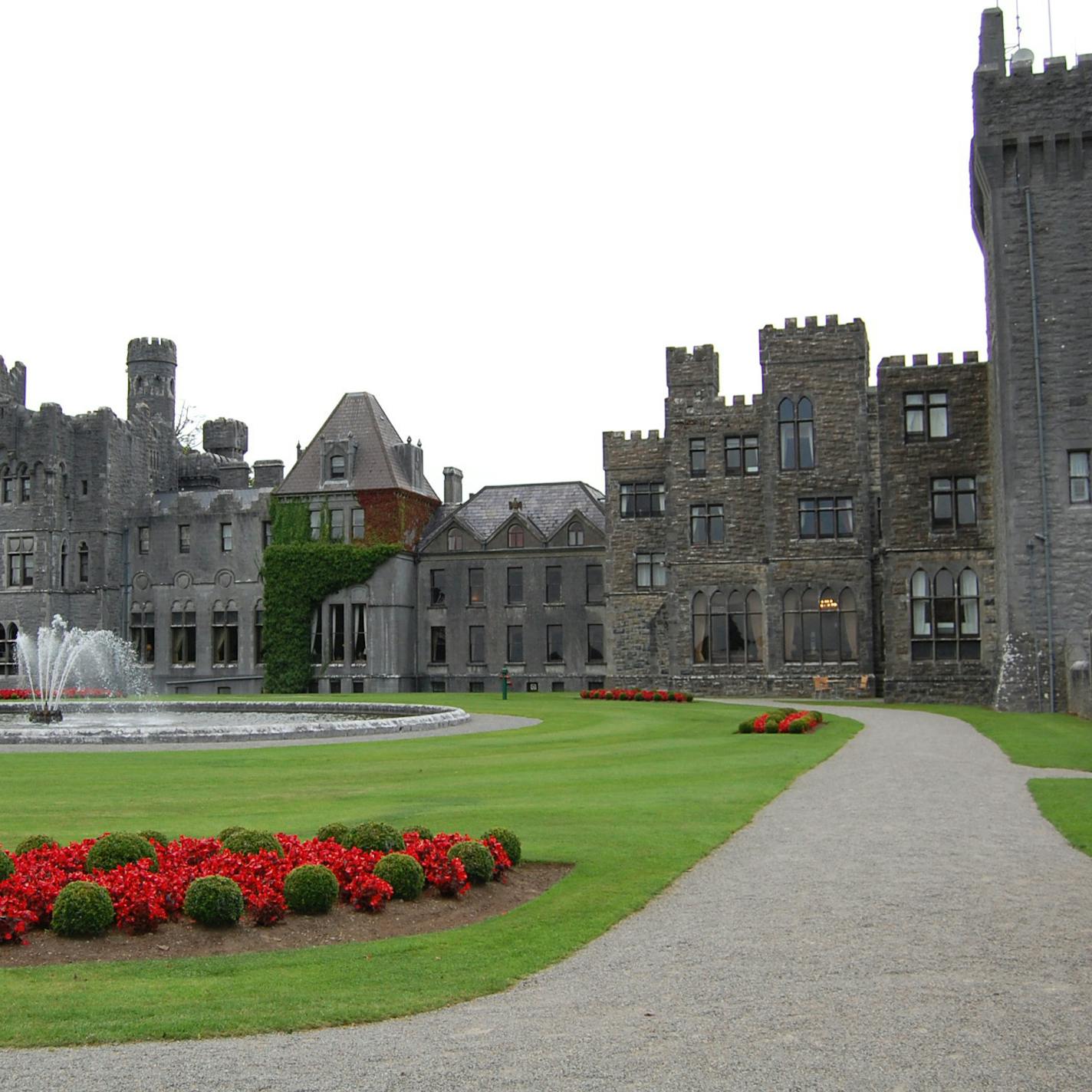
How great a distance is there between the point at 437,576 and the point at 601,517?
348 inches

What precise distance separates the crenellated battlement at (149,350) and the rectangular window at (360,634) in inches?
1021

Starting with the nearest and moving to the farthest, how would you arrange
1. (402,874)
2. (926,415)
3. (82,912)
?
1. (82,912)
2. (402,874)
3. (926,415)

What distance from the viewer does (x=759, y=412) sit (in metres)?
54.5

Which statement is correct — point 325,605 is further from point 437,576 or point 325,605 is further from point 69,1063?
point 69,1063

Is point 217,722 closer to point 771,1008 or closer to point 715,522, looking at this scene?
point 715,522

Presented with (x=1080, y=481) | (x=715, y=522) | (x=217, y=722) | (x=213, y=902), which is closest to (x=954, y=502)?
(x=1080, y=481)

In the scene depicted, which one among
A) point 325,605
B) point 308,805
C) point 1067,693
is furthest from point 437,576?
point 308,805

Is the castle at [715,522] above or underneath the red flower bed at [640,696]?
above

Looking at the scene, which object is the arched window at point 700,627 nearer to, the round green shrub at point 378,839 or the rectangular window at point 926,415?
the rectangular window at point 926,415

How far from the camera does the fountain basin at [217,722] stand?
30.0 meters

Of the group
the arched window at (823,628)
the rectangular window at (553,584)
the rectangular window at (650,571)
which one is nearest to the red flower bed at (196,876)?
the arched window at (823,628)

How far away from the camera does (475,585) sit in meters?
65.9

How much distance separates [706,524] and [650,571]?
4.79 meters

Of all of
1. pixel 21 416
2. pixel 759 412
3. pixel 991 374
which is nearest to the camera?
pixel 991 374
